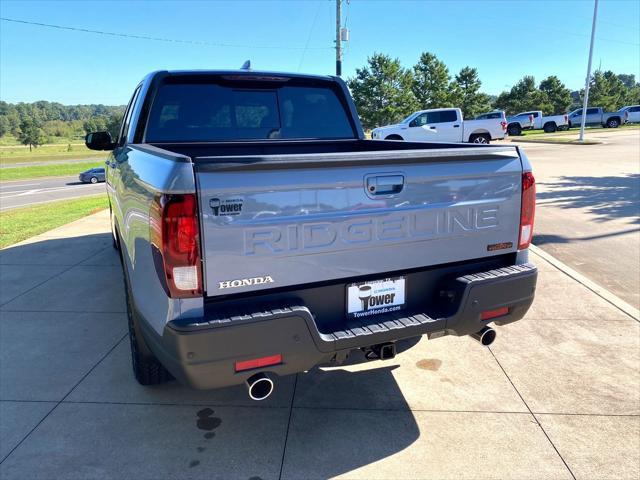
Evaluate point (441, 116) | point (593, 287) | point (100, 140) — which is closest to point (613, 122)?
point (441, 116)

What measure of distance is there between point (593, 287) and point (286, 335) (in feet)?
14.5

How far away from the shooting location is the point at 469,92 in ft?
197

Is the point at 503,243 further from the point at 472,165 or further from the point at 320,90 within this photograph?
the point at 320,90

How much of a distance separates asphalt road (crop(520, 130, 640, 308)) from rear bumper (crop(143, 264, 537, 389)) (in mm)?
3368

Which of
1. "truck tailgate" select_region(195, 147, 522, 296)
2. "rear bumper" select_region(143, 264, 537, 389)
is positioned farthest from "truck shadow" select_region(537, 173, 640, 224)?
"rear bumper" select_region(143, 264, 537, 389)

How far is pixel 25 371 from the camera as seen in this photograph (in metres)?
3.63

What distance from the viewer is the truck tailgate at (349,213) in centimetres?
216

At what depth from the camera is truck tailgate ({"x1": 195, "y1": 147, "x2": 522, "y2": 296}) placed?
2156 millimetres

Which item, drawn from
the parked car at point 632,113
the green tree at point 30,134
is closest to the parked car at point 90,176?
the parked car at point 632,113

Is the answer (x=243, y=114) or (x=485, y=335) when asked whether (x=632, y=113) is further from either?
(x=485, y=335)

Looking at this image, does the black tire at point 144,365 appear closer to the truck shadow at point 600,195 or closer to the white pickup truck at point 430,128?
the truck shadow at point 600,195

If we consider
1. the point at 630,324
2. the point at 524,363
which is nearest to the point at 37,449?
the point at 524,363

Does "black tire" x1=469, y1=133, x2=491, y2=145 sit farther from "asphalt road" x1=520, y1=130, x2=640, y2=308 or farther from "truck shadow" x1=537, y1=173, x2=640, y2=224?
→ "truck shadow" x1=537, y1=173, x2=640, y2=224

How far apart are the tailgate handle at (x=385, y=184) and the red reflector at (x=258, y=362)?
964 millimetres
